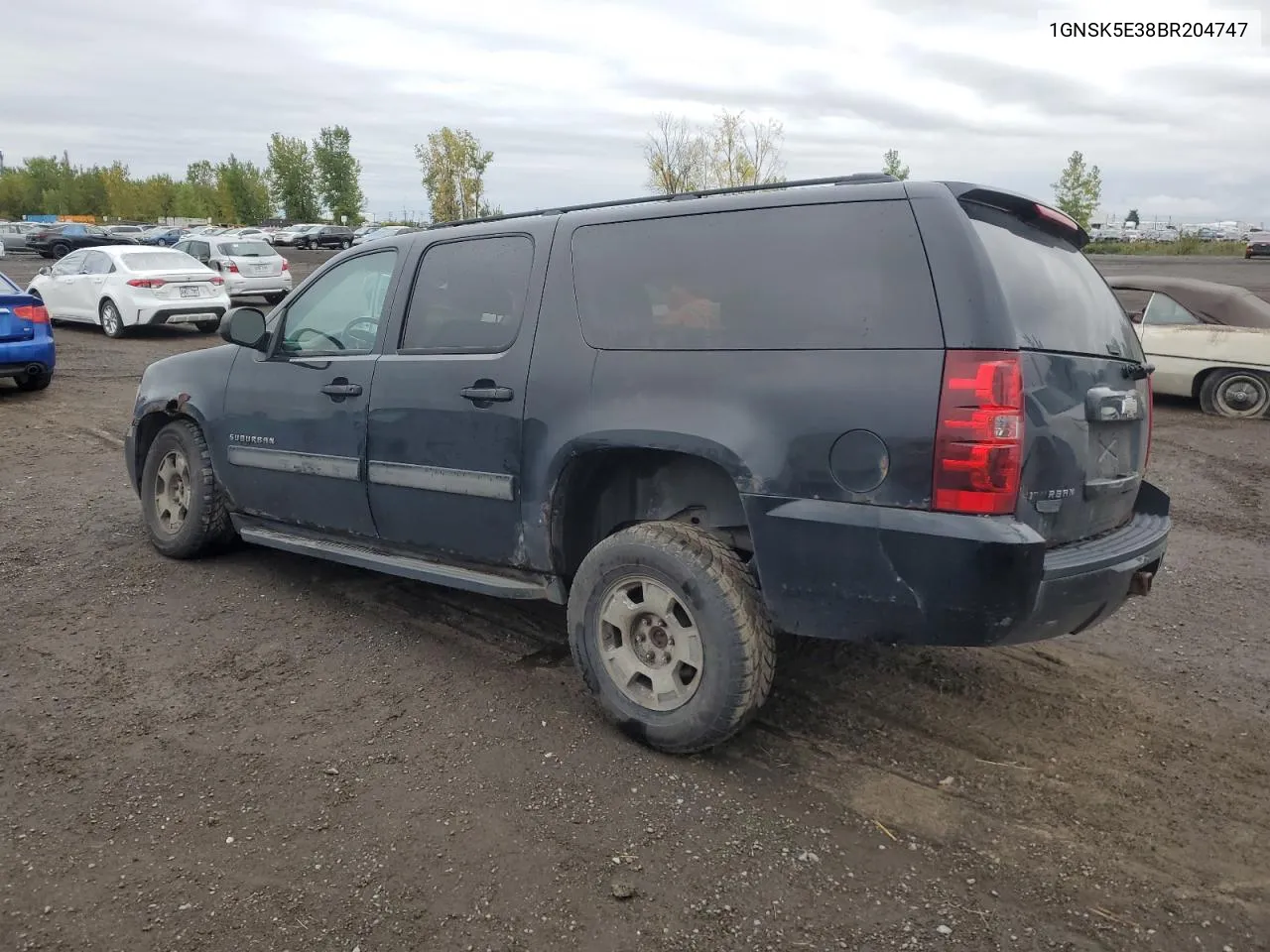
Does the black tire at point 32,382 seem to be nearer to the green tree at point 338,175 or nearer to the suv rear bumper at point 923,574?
the suv rear bumper at point 923,574

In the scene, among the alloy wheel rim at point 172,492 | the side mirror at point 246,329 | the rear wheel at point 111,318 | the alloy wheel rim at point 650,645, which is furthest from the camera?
the rear wheel at point 111,318

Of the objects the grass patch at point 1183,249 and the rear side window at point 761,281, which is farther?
the grass patch at point 1183,249

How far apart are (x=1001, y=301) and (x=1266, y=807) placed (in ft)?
6.11

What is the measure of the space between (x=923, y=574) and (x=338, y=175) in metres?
82.5

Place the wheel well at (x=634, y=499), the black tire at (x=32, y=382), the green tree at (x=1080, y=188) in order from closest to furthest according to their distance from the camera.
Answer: the wheel well at (x=634, y=499), the black tire at (x=32, y=382), the green tree at (x=1080, y=188)

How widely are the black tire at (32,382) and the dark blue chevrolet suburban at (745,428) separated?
8.73 m

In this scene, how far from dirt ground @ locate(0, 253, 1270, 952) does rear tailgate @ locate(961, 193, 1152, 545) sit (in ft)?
3.06

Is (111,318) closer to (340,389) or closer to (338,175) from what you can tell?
(340,389)

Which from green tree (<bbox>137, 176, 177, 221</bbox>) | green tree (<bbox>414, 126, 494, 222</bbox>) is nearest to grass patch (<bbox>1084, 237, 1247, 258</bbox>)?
green tree (<bbox>414, 126, 494, 222</bbox>)

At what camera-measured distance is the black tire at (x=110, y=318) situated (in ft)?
55.1

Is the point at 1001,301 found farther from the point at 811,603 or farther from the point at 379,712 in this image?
the point at 379,712

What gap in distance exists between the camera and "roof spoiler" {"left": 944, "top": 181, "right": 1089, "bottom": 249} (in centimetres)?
319

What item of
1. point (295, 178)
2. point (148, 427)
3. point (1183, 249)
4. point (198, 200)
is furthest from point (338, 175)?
point (148, 427)

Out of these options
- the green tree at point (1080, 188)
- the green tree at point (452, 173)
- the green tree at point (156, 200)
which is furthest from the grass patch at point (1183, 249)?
the green tree at point (156, 200)
